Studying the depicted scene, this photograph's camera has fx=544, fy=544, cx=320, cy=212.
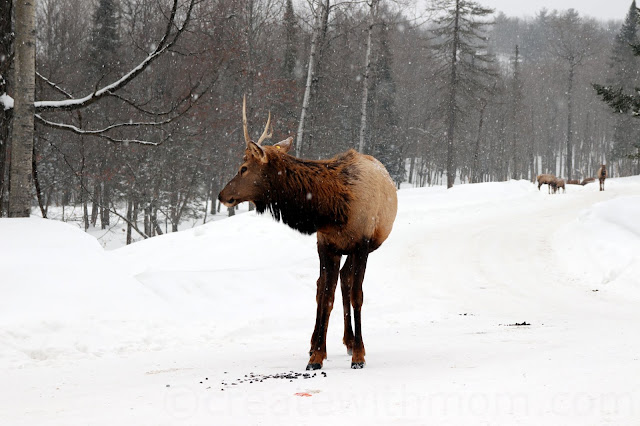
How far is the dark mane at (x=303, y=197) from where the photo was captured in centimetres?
508

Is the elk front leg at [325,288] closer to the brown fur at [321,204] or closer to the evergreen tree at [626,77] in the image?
the brown fur at [321,204]

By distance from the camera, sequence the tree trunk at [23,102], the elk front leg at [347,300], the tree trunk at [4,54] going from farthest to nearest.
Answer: the tree trunk at [4,54] < the tree trunk at [23,102] < the elk front leg at [347,300]

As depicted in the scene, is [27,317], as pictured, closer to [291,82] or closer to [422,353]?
[422,353]

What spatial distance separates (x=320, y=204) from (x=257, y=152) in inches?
29.6

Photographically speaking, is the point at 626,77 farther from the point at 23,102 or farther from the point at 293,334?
the point at 23,102

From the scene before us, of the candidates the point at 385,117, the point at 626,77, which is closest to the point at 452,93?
the point at 385,117

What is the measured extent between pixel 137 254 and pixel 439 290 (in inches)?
290

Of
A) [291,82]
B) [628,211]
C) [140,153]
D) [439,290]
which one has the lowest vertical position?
[439,290]

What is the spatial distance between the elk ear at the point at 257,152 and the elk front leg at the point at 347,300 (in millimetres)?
1372

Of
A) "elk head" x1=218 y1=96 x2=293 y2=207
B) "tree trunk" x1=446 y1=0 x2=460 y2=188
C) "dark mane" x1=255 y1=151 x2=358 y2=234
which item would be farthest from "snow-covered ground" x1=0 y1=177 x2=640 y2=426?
"tree trunk" x1=446 y1=0 x2=460 y2=188

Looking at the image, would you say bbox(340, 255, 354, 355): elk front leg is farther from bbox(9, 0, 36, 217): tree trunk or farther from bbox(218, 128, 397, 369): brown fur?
bbox(9, 0, 36, 217): tree trunk

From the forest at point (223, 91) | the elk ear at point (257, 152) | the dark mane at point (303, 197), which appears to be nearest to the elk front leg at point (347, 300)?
the dark mane at point (303, 197)

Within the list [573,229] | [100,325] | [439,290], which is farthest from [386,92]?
[100,325]

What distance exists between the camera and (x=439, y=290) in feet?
35.4
